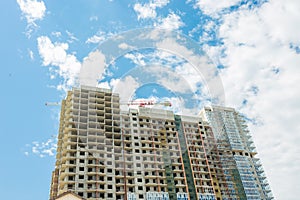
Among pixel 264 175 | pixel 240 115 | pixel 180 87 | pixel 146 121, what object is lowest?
pixel 180 87

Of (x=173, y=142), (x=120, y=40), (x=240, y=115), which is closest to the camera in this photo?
(x=120, y=40)

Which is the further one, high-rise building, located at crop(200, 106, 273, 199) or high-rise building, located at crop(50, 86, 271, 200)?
high-rise building, located at crop(200, 106, 273, 199)

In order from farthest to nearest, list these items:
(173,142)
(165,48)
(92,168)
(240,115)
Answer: (240,115) < (173,142) < (92,168) < (165,48)

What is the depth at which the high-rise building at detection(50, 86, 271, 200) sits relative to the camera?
36.6m

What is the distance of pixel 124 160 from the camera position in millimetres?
37938

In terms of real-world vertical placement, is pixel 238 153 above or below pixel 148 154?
above

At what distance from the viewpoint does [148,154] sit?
41.4m

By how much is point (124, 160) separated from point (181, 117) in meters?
15.8

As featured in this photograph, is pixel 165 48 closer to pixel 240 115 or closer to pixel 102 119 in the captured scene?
pixel 102 119

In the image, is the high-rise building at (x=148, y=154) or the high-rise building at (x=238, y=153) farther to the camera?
the high-rise building at (x=238, y=153)

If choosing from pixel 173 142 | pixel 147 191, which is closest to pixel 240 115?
pixel 173 142

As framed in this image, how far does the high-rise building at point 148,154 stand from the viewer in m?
36.6

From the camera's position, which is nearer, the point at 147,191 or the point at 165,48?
the point at 165,48

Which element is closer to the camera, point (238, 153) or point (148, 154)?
point (148, 154)
